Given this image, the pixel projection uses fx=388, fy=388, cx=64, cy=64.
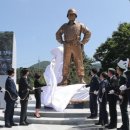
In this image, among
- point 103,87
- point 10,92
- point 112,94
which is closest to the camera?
point 112,94

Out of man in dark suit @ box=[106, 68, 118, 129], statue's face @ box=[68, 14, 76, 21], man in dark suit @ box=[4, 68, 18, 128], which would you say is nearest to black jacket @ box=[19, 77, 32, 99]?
man in dark suit @ box=[4, 68, 18, 128]

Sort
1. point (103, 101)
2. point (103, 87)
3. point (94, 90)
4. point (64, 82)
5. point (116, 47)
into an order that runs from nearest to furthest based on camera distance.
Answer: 1. point (103, 87)
2. point (103, 101)
3. point (94, 90)
4. point (64, 82)
5. point (116, 47)

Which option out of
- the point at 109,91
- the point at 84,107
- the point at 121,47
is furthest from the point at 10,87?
the point at 121,47

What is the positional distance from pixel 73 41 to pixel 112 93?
512 cm

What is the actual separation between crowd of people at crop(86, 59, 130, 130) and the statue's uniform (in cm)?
344

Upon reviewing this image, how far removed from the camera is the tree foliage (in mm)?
42438

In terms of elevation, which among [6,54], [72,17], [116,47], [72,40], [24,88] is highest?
[116,47]

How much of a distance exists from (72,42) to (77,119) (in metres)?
3.95

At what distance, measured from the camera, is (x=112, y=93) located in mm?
9625

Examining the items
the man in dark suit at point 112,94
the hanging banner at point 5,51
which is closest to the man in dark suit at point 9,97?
the man in dark suit at point 112,94

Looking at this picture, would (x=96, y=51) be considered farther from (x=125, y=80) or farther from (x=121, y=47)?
(x=125, y=80)

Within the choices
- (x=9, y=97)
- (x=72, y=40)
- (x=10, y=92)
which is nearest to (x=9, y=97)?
(x=9, y=97)

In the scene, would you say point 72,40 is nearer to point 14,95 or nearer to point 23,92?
point 23,92

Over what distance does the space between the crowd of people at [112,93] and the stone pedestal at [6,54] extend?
6.39m
